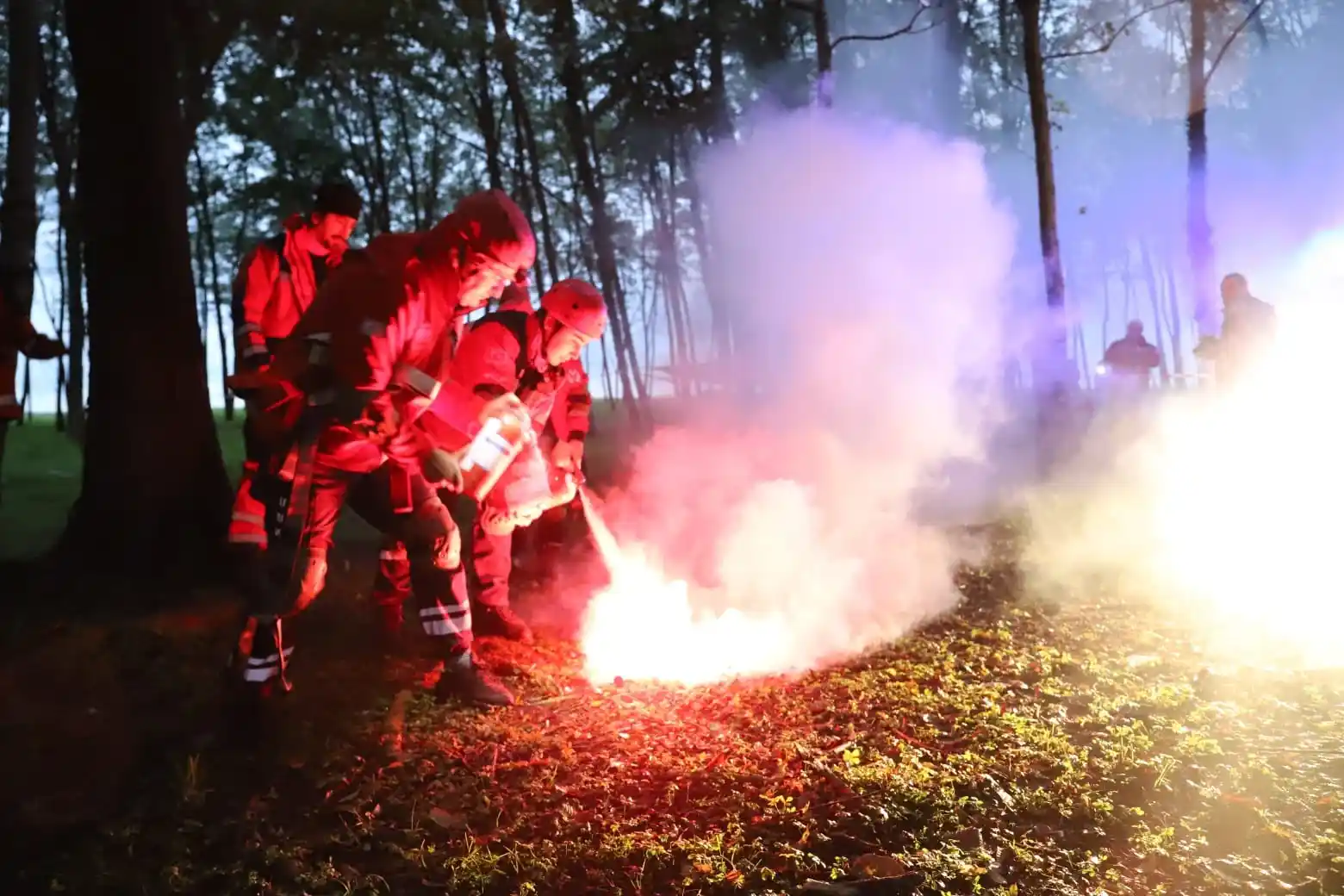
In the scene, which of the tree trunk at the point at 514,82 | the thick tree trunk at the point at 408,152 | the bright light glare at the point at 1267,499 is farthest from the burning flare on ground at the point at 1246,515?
the thick tree trunk at the point at 408,152

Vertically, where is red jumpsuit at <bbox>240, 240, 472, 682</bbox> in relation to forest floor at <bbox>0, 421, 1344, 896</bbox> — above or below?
above

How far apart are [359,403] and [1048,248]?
35.6 ft

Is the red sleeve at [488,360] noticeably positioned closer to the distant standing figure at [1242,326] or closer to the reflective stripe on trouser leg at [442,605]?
the reflective stripe on trouser leg at [442,605]

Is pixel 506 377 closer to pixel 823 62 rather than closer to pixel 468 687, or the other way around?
pixel 468 687

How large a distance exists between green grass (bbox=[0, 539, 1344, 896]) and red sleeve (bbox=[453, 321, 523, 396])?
1630 millimetres

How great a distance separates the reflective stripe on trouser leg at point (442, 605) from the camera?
14.6ft

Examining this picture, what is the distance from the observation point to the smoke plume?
5988mm

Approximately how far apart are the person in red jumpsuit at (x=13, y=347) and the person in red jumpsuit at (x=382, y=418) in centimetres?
251

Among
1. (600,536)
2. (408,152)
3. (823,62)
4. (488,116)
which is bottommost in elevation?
(600,536)

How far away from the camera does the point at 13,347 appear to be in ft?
19.1

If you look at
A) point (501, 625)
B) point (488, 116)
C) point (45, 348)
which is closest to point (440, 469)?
point (501, 625)

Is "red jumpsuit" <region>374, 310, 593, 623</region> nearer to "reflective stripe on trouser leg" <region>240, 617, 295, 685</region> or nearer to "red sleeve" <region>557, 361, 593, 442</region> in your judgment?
"red sleeve" <region>557, 361, 593, 442</region>

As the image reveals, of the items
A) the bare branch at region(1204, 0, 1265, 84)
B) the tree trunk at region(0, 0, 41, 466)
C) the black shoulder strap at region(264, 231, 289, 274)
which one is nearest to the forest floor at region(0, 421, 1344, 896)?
the black shoulder strap at region(264, 231, 289, 274)

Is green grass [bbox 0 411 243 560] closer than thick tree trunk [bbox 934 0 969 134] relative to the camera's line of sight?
Yes
